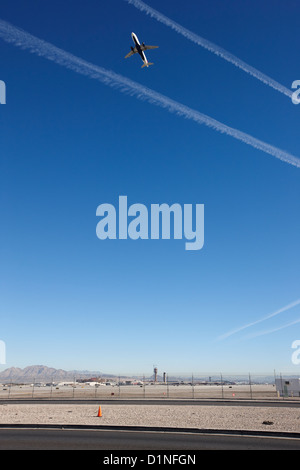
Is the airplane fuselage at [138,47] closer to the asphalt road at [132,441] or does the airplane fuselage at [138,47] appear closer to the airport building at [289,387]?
the asphalt road at [132,441]

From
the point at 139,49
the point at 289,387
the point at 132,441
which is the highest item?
the point at 139,49

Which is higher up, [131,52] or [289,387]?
[131,52]

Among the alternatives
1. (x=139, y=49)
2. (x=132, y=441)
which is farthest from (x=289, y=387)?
(x=139, y=49)

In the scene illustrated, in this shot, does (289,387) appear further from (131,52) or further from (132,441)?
(131,52)

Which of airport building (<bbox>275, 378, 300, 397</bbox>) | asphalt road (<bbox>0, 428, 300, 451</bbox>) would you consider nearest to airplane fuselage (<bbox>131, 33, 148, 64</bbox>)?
asphalt road (<bbox>0, 428, 300, 451</bbox>)

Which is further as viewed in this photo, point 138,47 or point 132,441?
point 138,47

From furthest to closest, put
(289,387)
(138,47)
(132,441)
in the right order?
(289,387), (138,47), (132,441)

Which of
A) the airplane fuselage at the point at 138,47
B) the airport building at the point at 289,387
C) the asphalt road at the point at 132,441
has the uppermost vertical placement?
the airplane fuselage at the point at 138,47

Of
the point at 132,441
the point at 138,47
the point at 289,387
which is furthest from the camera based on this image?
the point at 289,387

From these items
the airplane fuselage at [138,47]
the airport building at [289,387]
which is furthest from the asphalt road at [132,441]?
the airport building at [289,387]
